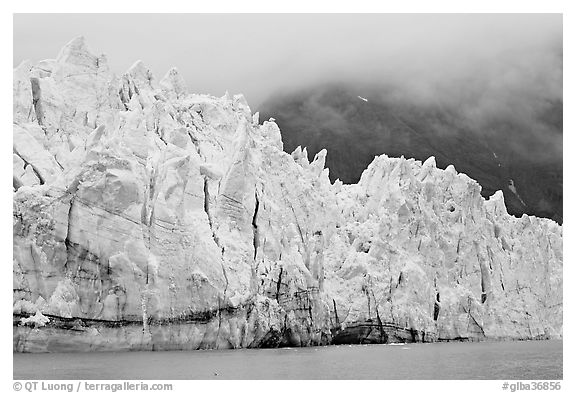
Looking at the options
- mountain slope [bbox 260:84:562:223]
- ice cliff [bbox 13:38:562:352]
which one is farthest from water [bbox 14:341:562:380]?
mountain slope [bbox 260:84:562:223]

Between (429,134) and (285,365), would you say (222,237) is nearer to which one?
(285,365)

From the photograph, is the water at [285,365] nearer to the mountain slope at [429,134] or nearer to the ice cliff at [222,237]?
the ice cliff at [222,237]

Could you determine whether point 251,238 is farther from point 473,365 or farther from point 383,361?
point 473,365

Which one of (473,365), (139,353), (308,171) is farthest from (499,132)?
(139,353)

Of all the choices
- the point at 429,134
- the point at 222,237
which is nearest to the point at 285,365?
the point at 222,237

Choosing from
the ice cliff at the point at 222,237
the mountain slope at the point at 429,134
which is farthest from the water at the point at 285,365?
the mountain slope at the point at 429,134
